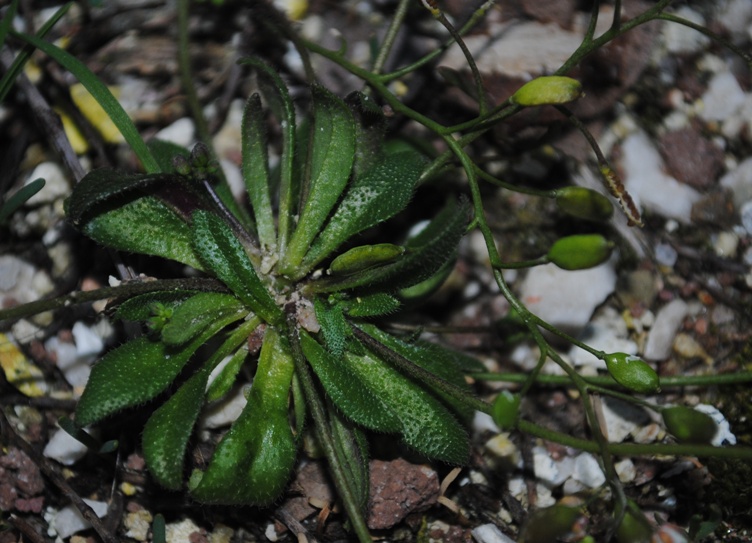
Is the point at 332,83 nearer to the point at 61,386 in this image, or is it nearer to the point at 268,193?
the point at 268,193

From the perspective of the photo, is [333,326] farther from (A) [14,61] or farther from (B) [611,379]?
(A) [14,61]

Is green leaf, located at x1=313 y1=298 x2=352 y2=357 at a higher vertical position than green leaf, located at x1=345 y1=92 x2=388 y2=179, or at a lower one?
lower

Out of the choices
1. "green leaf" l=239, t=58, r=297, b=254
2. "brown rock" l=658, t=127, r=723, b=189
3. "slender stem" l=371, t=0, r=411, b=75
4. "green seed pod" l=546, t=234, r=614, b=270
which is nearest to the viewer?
"green seed pod" l=546, t=234, r=614, b=270

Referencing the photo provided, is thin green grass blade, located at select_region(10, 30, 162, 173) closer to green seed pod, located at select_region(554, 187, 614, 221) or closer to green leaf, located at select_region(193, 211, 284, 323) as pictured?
green leaf, located at select_region(193, 211, 284, 323)

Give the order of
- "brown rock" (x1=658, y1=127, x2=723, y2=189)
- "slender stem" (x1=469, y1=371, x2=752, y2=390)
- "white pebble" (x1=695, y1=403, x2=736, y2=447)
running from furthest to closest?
"brown rock" (x1=658, y1=127, x2=723, y2=189) → "white pebble" (x1=695, y1=403, x2=736, y2=447) → "slender stem" (x1=469, y1=371, x2=752, y2=390)

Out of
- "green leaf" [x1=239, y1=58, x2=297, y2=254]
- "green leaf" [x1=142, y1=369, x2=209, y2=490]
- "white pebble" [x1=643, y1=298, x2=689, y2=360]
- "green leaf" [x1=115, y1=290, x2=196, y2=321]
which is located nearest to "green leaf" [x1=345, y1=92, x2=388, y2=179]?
"green leaf" [x1=239, y1=58, x2=297, y2=254]

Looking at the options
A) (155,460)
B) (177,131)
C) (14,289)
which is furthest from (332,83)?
(155,460)
